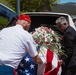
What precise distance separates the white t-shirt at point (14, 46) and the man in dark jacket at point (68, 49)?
144cm

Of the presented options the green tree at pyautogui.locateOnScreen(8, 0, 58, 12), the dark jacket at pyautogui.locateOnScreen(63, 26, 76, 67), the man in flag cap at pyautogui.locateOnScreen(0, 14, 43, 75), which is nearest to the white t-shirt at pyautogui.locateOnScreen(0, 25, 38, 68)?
the man in flag cap at pyautogui.locateOnScreen(0, 14, 43, 75)

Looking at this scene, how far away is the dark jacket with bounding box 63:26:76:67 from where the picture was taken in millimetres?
6156

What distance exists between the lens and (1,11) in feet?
26.1

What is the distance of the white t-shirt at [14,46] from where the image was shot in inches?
185

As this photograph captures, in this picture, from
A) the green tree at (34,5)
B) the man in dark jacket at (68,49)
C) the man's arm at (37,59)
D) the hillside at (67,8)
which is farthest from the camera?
the hillside at (67,8)

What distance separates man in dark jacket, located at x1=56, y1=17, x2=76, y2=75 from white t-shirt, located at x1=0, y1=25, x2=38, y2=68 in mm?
1439

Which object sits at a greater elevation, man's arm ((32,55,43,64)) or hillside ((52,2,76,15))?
man's arm ((32,55,43,64))

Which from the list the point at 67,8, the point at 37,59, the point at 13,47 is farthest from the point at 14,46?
the point at 67,8

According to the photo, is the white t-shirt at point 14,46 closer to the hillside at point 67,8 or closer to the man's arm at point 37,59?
the man's arm at point 37,59

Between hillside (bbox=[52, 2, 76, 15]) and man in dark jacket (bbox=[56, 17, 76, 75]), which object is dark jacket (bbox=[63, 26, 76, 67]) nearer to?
man in dark jacket (bbox=[56, 17, 76, 75])

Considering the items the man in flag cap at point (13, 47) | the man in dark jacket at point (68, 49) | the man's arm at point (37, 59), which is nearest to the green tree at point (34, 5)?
the man in dark jacket at point (68, 49)

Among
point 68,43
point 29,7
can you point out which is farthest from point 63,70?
point 29,7

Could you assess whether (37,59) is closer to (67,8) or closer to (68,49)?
(68,49)

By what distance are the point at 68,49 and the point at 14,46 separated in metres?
1.67
